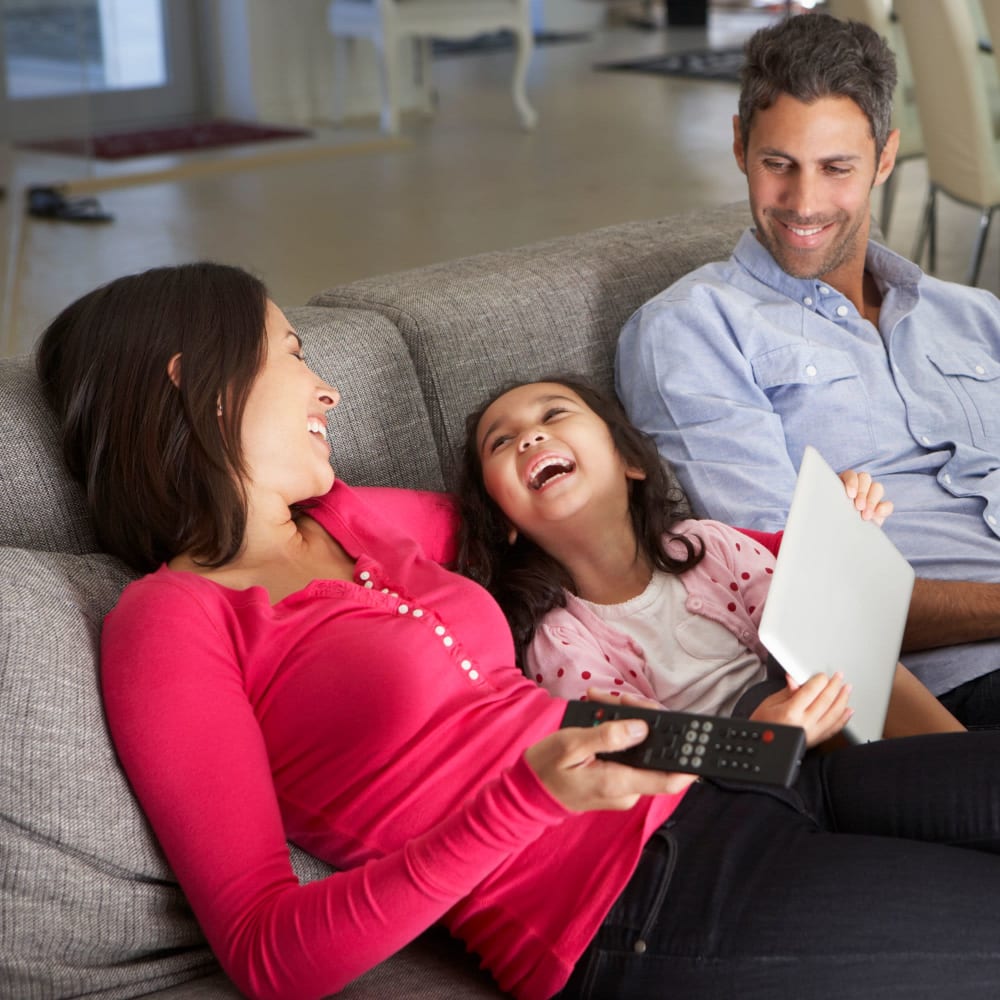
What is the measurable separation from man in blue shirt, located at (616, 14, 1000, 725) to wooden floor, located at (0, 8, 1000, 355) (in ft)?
8.60

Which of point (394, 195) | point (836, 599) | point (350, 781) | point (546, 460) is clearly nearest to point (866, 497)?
point (836, 599)

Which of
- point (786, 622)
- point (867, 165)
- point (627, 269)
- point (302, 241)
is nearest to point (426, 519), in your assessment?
point (786, 622)

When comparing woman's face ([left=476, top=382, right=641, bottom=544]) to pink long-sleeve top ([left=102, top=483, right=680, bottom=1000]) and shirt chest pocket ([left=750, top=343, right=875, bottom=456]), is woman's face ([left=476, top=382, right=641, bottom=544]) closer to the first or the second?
pink long-sleeve top ([left=102, top=483, right=680, bottom=1000])

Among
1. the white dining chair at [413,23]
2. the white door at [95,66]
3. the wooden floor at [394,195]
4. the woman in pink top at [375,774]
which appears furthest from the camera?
the white dining chair at [413,23]

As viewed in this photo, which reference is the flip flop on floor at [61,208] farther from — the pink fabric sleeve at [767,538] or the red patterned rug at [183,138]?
the pink fabric sleeve at [767,538]

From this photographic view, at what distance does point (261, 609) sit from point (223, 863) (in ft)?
0.85

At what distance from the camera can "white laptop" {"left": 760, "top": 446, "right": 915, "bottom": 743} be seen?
4.16 ft

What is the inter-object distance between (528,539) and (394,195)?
4.57 m

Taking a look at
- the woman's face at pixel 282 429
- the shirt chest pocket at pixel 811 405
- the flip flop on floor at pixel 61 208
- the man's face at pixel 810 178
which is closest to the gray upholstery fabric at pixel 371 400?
the woman's face at pixel 282 429

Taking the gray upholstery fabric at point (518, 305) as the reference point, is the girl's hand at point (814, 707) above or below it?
below

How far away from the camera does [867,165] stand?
1893mm

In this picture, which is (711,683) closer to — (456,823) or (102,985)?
(456,823)

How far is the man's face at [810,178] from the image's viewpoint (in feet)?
6.07

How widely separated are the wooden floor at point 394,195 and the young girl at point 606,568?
270 cm
